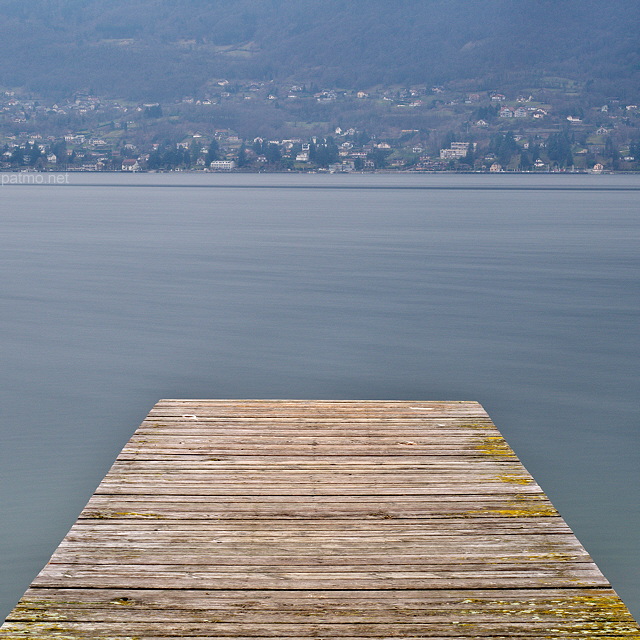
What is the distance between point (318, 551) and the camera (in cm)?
680

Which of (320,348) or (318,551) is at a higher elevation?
(318,551)

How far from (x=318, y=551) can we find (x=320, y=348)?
13.9 m

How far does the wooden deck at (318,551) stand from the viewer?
228 inches

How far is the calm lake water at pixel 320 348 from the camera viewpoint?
11203mm

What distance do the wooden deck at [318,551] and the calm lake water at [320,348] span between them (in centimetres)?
148

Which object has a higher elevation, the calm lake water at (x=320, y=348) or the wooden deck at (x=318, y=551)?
the wooden deck at (x=318, y=551)

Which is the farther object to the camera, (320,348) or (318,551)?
(320,348)

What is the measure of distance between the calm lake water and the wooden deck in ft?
4.86

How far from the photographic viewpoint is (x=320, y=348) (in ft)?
67.9

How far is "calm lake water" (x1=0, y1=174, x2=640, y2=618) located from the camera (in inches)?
441

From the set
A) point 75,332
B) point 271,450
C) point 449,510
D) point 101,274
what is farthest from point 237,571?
point 101,274

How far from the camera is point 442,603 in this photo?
19.7 ft

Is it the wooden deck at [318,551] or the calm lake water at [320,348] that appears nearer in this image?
the wooden deck at [318,551]

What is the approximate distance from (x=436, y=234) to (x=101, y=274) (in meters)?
27.0
